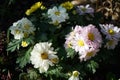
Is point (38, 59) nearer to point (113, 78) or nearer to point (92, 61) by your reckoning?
point (92, 61)

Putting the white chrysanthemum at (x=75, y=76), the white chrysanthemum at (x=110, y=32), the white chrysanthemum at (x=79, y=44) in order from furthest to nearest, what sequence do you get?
the white chrysanthemum at (x=110, y=32)
the white chrysanthemum at (x=75, y=76)
the white chrysanthemum at (x=79, y=44)

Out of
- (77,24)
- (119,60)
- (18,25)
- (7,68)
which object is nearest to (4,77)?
(7,68)

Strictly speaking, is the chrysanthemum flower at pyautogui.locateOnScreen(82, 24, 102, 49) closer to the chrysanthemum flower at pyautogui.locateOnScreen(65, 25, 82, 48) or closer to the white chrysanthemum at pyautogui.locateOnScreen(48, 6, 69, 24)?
the chrysanthemum flower at pyautogui.locateOnScreen(65, 25, 82, 48)

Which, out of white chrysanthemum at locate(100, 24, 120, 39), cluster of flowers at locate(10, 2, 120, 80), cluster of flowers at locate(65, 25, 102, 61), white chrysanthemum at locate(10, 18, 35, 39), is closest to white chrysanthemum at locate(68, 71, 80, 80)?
cluster of flowers at locate(10, 2, 120, 80)

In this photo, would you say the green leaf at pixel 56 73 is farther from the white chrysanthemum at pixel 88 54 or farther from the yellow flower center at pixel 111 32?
the yellow flower center at pixel 111 32

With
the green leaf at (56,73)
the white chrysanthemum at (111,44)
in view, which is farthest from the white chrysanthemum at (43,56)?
the white chrysanthemum at (111,44)

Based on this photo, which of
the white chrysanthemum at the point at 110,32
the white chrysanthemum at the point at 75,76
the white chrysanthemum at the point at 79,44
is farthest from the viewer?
the white chrysanthemum at the point at 110,32
